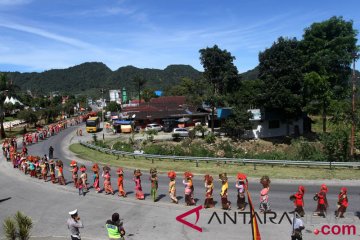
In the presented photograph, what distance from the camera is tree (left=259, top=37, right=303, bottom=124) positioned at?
49094 mm

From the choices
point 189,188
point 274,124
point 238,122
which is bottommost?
point 274,124

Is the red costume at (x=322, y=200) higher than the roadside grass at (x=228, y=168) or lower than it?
higher

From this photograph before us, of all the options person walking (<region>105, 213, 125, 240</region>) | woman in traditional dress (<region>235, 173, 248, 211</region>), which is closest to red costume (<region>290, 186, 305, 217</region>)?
woman in traditional dress (<region>235, 173, 248, 211</region>)

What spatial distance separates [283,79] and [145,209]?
37.4 meters

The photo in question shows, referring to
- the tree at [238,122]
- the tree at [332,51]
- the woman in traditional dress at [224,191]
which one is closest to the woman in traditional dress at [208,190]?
the woman in traditional dress at [224,191]

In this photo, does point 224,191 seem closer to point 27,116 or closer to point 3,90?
point 3,90

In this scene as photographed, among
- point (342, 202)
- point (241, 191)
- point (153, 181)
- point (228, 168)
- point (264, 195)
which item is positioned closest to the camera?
point (342, 202)

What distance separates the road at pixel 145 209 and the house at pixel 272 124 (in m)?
31.5

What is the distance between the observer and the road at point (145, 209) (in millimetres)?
13344

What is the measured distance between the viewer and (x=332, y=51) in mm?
53625

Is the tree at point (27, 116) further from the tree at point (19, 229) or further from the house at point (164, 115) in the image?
the tree at point (19, 229)

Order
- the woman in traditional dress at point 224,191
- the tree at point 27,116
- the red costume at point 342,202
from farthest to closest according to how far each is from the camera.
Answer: the tree at point 27,116 < the woman in traditional dress at point 224,191 < the red costume at point 342,202

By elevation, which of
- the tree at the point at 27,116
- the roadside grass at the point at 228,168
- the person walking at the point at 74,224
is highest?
the tree at the point at 27,116

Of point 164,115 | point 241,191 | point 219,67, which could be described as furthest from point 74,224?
point 219,67
